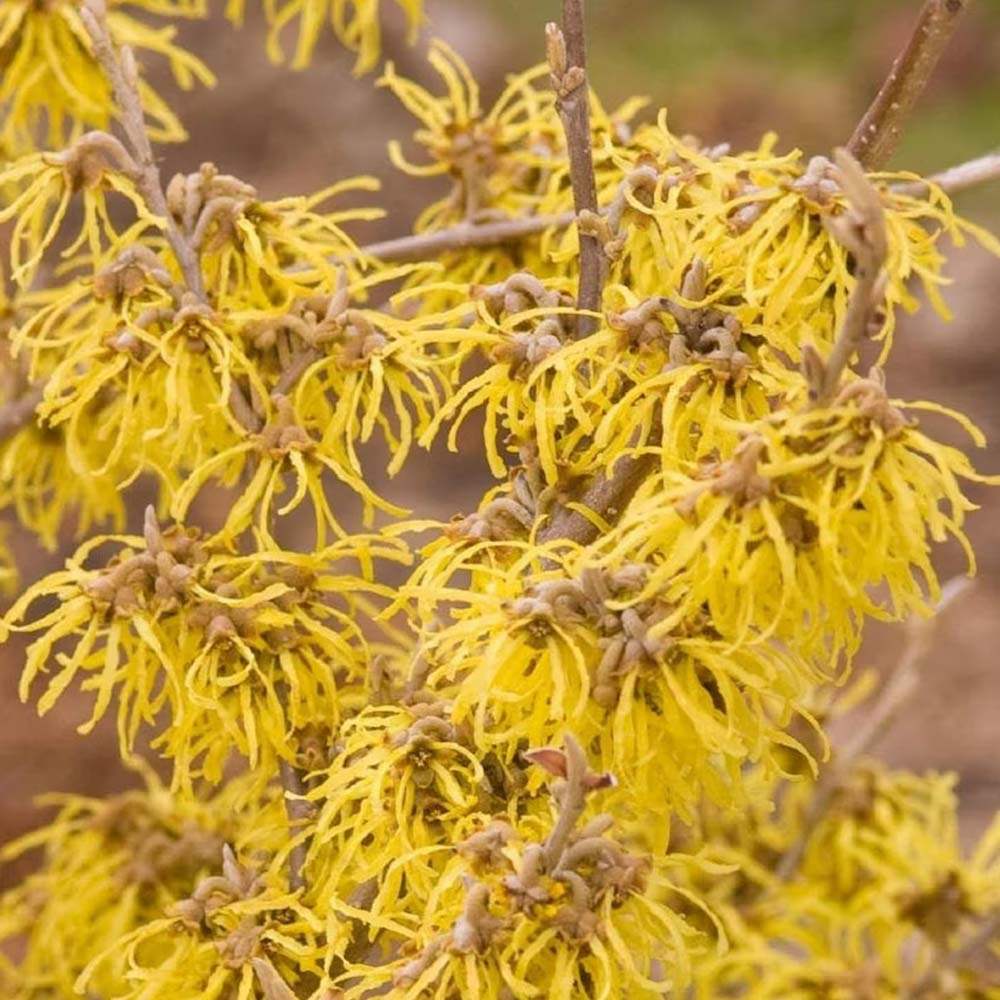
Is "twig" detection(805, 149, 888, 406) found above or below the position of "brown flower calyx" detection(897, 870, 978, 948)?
above

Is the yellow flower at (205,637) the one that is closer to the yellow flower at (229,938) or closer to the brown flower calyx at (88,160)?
the yellow flower at (229,938)

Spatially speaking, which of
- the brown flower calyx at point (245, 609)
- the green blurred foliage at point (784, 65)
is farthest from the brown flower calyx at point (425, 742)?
the green blurred foliage at point (784, 65)

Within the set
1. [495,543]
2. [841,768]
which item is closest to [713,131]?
[841,768]

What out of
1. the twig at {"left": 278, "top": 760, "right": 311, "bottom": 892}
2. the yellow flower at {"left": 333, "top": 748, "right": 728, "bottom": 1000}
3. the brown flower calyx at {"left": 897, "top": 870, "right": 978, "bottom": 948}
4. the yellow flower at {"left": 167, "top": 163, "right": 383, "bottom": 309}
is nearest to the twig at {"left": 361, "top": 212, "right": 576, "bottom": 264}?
the yellow flower at {"left": 167, "top": 163, "right": 383, "bottom": 309}

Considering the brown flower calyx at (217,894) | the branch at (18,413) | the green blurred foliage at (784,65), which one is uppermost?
the green blurred foliage at (784,65)

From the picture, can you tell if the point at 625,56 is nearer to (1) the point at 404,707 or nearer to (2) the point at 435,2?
(2) the point at 435,2

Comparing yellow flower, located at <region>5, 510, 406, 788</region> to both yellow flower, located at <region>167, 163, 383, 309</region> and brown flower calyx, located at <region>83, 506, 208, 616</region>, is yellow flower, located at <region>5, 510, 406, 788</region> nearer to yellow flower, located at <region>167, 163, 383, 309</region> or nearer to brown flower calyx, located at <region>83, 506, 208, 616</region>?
brown flower calyx, located at <region>83, 506, 208, 616</region>
